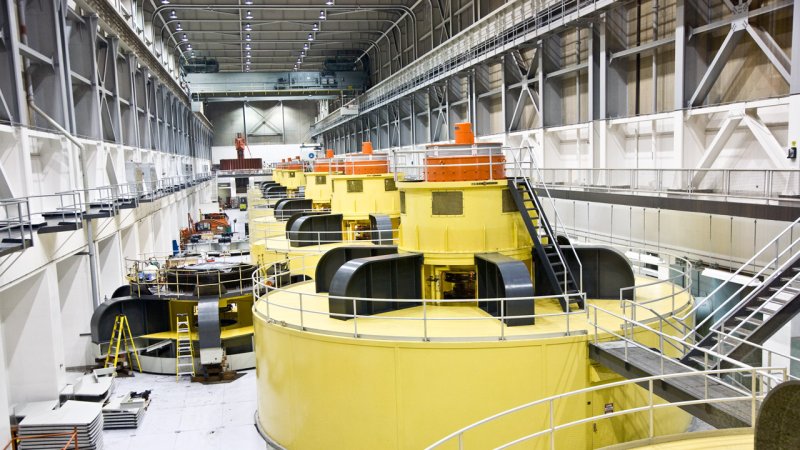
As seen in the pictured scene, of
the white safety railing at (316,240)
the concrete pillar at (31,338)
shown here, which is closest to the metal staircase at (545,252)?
A: the white safety railing at (316,240)

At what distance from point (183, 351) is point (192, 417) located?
380 centimetres

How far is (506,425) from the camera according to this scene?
10055 millimetres

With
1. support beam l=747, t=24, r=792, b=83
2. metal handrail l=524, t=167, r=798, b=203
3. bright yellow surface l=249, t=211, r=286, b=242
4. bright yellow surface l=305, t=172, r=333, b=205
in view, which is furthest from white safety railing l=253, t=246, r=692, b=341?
bright yellow surface l=305, t=172, r=333, b=205

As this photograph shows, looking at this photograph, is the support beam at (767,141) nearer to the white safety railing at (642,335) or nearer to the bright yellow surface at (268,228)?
the white safety railing at (642,335)

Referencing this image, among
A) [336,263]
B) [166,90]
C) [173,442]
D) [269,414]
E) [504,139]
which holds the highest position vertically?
[166,90]

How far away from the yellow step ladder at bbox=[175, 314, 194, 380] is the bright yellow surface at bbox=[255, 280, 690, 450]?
752 centimetres

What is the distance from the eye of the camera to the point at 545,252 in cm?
1251

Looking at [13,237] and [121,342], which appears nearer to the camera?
[13,237]

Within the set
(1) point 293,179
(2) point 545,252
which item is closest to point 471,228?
(2) point 545,252

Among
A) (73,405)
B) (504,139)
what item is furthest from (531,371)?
(504,139)

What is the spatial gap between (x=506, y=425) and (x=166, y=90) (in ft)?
129

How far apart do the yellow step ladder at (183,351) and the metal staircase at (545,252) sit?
34.4 ft

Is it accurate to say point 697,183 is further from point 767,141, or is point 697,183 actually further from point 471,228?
point 471,228

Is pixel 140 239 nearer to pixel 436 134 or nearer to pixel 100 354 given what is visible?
pixel 100 354
